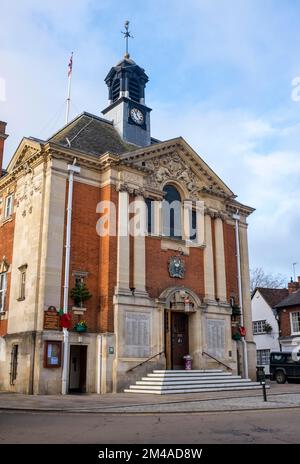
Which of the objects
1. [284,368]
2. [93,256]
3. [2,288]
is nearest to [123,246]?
[93,256]

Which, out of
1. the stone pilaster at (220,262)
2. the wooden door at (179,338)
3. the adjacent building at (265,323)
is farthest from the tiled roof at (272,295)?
the wooden door at (179,338)

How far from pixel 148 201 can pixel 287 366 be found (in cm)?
1327

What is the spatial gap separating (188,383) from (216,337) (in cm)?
530

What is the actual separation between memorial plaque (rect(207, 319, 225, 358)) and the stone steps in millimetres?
1676

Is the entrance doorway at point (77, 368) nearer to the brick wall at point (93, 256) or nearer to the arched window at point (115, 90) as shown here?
the brick wall at point (93, 256)

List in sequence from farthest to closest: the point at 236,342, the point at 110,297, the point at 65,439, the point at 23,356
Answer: the point at 236,342
the point at 110,297
the point at 23,356
the point at 65,439

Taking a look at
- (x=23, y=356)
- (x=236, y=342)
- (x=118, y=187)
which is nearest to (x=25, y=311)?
(x=23, y=356)

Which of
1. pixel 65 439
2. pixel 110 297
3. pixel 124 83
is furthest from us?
pixel 124 83

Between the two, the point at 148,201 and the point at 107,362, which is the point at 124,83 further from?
the point at 107,362

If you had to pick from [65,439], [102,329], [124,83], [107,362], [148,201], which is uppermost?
[124,83]

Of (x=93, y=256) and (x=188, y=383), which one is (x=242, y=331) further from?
(x=93, y=256)

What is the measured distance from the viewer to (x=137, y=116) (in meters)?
29.4

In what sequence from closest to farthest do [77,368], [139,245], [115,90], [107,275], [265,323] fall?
[77,368]
[107,275]
[139,245]
[115,90]
[265,323]

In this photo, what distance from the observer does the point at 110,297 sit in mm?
22344
